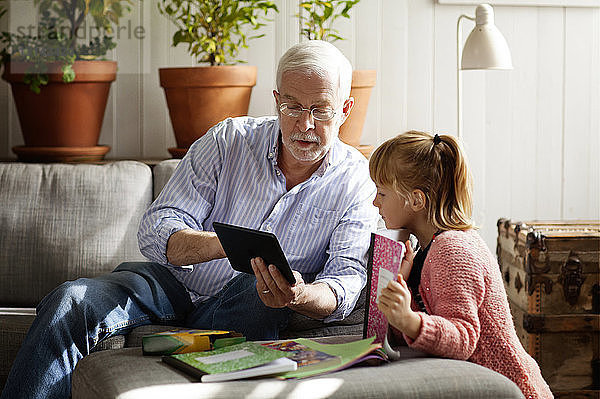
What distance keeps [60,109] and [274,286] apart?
4.56 ft

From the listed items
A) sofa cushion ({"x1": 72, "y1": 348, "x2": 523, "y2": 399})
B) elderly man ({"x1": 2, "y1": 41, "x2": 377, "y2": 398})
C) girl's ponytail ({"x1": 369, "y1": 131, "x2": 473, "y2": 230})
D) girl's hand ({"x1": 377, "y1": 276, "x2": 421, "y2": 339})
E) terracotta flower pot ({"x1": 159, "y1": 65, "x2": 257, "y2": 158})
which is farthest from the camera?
terracotta flower pot ({"x1": 159, "y1": 65, "x2": 257, "y2": 158})

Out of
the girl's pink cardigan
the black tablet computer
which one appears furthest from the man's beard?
the girl's pink cardigan

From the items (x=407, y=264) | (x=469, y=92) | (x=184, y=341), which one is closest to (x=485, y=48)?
(x=469, y=92)

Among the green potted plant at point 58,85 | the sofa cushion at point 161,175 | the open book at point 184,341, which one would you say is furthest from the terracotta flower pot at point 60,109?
the open book at point 184,341

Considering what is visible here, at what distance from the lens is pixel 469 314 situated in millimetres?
1321

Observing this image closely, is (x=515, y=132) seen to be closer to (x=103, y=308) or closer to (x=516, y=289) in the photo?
(x=516, y=289)

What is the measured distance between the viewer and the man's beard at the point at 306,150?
1810mm

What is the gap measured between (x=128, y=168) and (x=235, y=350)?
1.18m

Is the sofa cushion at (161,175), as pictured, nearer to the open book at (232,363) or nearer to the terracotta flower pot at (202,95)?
the terracotta flower pot at (202,95)

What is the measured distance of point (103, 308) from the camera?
1.66 metres

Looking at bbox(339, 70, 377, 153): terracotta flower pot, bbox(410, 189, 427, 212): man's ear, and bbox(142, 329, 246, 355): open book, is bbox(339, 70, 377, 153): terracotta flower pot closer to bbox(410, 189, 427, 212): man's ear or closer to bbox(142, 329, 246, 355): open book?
bbox(410, 189, 427, 212): man's ear

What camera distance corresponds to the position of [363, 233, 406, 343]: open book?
131 centimetres

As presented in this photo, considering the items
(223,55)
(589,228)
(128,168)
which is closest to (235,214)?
(128,168)

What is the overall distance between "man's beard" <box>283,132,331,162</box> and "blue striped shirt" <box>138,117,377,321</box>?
75mm
